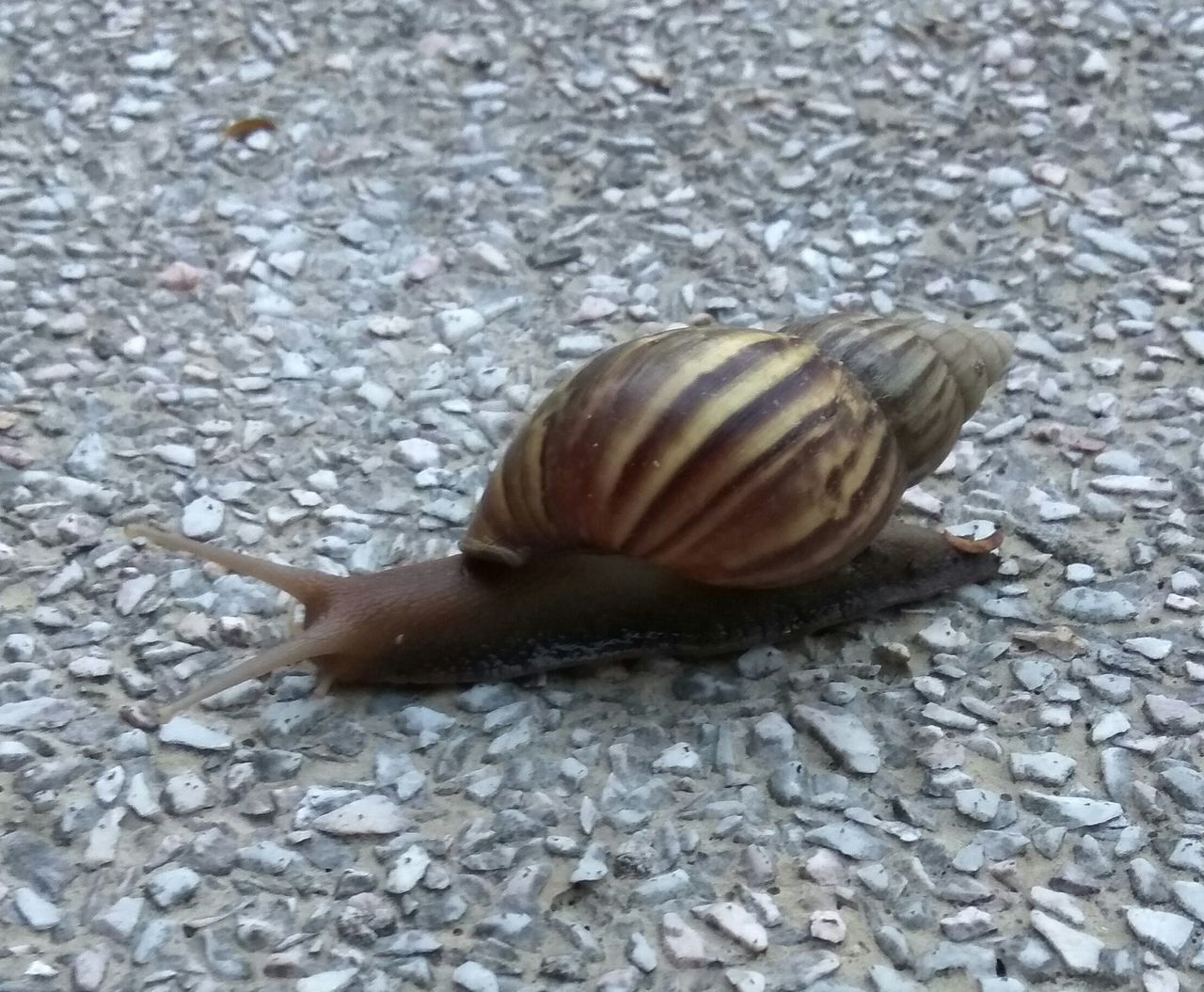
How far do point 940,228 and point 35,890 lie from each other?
1.97 meters

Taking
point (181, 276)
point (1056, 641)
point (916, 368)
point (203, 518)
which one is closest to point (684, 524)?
point (916, 368)

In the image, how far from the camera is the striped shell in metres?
1.56

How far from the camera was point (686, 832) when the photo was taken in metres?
1.57

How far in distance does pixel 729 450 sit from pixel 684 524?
0.11 metres

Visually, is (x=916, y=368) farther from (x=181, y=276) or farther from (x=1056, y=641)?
(x=181, y=276)

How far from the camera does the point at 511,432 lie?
7.06 ft

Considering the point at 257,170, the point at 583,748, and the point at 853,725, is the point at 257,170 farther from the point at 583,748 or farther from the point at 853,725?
the point at 853,725

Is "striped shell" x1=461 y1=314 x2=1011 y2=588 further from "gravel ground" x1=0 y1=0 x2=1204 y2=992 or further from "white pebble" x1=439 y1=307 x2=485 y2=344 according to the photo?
"white pebble" x1=439 y1=307 x2=485 y2=344

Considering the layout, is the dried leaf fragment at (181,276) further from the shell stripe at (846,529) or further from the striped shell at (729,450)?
the shell stripe at (846,529)

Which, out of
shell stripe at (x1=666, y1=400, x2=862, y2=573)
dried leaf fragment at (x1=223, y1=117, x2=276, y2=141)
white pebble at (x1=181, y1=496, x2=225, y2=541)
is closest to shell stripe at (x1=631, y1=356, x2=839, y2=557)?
shell stripe at (x1=666, y1=400, x2=862, y2=573)

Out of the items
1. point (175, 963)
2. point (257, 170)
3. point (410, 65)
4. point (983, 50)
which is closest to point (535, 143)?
point (410, 65)

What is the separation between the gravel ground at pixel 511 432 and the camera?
58.6 inches

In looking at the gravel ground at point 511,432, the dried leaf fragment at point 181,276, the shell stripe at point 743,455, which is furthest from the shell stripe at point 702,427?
the dried leaf fragment at point 181,276

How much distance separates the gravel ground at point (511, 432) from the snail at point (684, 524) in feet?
0.19
